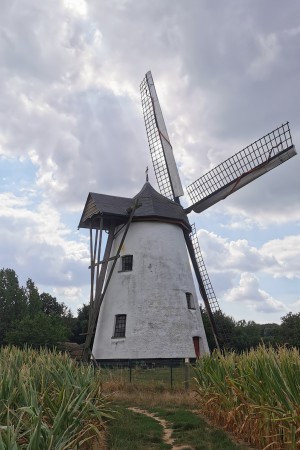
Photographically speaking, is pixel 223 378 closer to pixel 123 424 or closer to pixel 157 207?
pixel 123 424

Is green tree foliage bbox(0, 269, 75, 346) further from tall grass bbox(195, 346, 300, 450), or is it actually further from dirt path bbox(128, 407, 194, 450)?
tall grass bbox(195, 346, 300, 450)

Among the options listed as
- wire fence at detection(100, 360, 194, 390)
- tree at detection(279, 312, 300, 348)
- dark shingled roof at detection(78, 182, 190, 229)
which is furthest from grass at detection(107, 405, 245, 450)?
tree at detection(279, 312, 300, 348)

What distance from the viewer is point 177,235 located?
23.8 metres

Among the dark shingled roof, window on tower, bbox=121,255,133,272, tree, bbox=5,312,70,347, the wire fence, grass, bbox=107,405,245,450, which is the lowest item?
grass, bbox=107,405,245,450

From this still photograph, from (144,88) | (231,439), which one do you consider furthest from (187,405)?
(144,88)

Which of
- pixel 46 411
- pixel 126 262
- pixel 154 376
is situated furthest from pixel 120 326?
pixel 46 411

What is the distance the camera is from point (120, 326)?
22047mm

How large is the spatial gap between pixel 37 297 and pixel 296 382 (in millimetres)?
41499

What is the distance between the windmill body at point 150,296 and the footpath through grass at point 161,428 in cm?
797

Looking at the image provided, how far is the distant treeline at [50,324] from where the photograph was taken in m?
29.0

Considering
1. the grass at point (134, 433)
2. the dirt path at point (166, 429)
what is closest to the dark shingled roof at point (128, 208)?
the dirt path at point (166, 429)

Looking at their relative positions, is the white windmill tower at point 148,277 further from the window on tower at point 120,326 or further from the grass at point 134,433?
the grass at point 134,433

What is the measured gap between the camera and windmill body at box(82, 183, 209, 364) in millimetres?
21359

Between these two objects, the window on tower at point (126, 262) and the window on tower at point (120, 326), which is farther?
the window on tower at point (126, 262)
